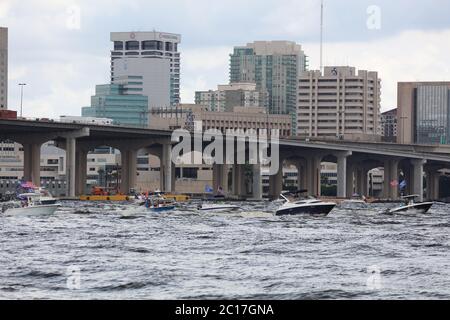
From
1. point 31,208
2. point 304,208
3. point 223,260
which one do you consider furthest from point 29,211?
point 223,260

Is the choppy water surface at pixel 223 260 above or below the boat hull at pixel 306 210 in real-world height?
below

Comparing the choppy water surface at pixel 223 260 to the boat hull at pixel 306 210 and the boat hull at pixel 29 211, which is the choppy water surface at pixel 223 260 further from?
the boat hull at pixel 306 210

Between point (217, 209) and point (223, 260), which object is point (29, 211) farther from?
point (223, 260)

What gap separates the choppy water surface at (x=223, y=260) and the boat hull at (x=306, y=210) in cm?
1626

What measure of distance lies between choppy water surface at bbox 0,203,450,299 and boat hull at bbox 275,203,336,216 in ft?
53.3

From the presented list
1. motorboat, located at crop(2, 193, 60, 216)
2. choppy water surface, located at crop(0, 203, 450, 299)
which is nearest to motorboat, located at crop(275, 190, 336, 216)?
choppy water surface, located at crop(0, 203, 450, 299)

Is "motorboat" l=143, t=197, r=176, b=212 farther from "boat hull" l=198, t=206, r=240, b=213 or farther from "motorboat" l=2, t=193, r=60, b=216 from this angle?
"motorboat" l=2, t=193, r=60, b=216

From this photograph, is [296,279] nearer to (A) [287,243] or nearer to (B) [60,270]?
(B) [60,270]

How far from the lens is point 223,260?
62750 mm

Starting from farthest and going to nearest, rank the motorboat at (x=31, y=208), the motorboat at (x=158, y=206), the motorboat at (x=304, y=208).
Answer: the motorboat at (x=158, y=206) < the motorboat at (x=304, y=208) < the motorboat at (x=31, y=208)

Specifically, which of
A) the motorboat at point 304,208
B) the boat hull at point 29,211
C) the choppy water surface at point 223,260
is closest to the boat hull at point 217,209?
the motorboat at point 304,208

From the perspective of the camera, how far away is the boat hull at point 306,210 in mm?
122688

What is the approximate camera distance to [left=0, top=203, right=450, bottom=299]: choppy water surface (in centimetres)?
4838
